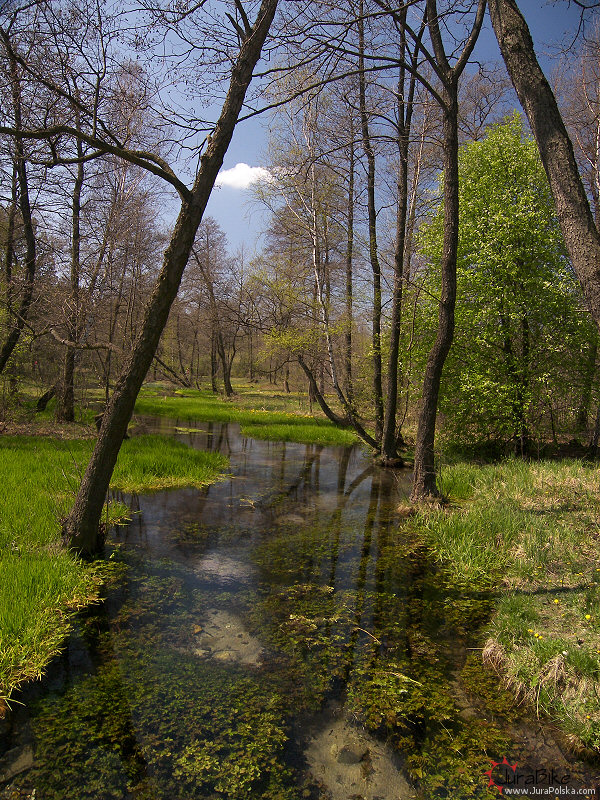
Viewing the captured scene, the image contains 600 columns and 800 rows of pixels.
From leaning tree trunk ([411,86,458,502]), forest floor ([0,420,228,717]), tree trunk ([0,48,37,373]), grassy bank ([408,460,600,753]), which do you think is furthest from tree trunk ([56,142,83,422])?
grassy bank ([408,460,600,753])

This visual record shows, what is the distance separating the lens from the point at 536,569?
17.4ft

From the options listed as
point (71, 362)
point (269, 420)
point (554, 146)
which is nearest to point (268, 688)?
point (554, 146)

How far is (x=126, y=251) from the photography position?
15.4 meters

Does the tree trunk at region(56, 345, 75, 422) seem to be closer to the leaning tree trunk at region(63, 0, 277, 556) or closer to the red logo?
the leaning tree trunk at region(63, 0, 277, 556)

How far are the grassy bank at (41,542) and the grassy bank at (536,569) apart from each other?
3.71 metres

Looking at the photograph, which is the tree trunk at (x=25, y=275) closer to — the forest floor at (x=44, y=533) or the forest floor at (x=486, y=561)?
the forest floor at (x=44, y=533)

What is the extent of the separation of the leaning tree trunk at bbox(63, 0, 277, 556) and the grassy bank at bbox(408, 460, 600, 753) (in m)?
4.32

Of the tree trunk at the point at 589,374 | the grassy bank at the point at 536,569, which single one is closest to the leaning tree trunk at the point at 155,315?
the grassy bank at the point at 536,569

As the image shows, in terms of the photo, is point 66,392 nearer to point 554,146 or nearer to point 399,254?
point 399,254

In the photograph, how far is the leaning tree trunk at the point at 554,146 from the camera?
3.91m

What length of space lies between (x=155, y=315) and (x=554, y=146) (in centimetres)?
427

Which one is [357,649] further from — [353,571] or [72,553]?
[72,553]

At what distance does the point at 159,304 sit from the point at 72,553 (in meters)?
2.97

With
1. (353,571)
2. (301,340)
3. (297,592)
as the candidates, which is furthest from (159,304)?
(301,340)
